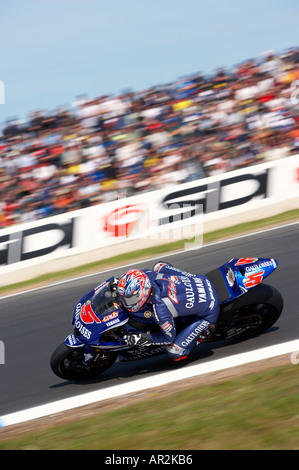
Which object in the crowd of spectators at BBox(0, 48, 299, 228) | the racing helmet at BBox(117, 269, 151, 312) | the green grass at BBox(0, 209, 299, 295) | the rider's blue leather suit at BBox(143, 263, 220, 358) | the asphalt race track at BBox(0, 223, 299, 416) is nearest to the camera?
the racing helmet at BBox(117, 269, 151, 312)

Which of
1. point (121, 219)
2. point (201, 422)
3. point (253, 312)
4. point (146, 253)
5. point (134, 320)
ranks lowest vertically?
point (146, 253)

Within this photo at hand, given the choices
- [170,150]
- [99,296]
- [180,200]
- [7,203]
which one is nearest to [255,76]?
[170,150]

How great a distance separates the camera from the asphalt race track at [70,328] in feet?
21.4

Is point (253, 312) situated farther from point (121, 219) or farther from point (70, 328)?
point (121, 219)

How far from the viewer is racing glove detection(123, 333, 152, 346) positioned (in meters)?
5.95

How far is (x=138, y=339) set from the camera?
5961 mm

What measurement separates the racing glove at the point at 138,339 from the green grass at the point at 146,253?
5.40m

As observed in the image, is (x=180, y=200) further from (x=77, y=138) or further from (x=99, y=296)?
(x=99, y=296)

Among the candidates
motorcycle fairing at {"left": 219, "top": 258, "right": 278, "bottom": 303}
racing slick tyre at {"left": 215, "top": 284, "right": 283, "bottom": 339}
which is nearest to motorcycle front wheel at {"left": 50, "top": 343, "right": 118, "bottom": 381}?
racing slick tyre at {"left": 215, "top": 284, "right": 283, "bottom": 339}

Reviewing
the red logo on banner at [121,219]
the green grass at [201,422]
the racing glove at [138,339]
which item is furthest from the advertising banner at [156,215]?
the green grass at [201,422]

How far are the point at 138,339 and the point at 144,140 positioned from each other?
7.99m

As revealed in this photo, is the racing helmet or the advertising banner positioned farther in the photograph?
the advertising banner

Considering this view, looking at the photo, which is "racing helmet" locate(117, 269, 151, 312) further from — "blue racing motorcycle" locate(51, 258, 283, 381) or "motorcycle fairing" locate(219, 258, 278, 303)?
"motorcycle fairing" locate(219, 258, 278, 303)

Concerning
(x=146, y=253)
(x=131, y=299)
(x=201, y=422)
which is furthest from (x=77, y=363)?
(x=146, y=253)
